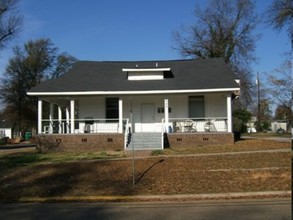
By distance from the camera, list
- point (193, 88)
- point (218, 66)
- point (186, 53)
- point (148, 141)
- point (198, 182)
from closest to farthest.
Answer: point (198, 182) → point (148, 141) → point (193, 88) → point (218, 66) → point (186, 53)

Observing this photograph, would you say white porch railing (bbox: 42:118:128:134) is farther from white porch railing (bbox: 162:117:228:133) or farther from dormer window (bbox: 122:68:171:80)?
dormer window (bbox: 122:68:171:80)

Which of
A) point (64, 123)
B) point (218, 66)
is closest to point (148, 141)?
point (64, 123)

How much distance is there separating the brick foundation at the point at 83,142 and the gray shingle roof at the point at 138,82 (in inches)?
115

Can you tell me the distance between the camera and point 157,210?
999 centimetres

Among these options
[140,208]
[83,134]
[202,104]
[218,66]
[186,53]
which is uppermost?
[186,53]

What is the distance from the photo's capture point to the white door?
2822 cm

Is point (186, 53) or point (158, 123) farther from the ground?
point (186, 53)

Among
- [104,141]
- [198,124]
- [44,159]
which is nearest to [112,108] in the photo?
[104,141]

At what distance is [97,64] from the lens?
108 ft

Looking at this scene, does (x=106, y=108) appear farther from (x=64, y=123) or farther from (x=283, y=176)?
(x=283, y=176)

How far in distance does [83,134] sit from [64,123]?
12.1 ft

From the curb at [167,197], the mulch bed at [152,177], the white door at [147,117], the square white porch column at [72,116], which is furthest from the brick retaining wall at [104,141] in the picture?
the curb at [167,197]

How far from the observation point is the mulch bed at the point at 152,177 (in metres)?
12.6

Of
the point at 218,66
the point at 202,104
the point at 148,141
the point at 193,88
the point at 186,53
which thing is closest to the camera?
the point at 148,141
